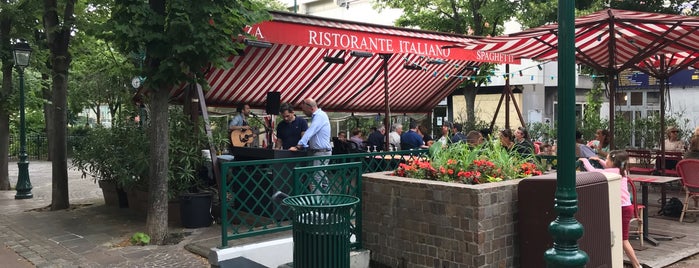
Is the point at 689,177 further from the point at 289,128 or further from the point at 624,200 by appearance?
the point at 289,128

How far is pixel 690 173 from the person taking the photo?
7.98 meters

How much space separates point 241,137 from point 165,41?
3.76m

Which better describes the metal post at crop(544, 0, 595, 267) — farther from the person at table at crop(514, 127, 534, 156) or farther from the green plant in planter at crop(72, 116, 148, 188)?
the green plant in planter at crop(72, 116, 148, 188)

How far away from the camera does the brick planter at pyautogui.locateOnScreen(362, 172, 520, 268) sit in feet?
15.6

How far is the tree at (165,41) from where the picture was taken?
22.1 ft

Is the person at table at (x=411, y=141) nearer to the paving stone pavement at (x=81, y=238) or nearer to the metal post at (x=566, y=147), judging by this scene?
the paving stone pavement at (x=81, y=238)

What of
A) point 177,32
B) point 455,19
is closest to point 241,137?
point 177,32

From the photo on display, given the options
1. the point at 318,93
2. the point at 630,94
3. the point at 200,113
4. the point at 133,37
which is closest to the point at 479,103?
the point at 630,94

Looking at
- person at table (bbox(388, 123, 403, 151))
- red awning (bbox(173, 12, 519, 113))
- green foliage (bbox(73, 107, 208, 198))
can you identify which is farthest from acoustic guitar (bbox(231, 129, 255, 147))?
person at table (bbox(388, 123, 403, 151))

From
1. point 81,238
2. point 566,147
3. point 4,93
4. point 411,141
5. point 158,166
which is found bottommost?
point 81,238

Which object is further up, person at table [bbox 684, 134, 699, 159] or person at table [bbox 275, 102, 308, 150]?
person at table [bbox 275, 102, 308, 150]

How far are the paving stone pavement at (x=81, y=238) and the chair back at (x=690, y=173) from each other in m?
6.84

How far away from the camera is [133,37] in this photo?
680cm

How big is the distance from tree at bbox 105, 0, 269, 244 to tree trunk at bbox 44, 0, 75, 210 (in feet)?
11.8
